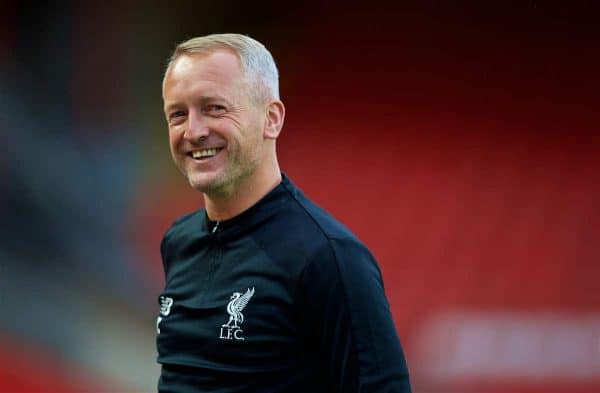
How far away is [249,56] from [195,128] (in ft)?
0.44

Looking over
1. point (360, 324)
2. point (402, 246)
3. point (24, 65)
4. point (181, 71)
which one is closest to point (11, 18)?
point (24, 65)

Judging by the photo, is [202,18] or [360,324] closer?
[360,324]

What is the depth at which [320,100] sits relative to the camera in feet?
8.91

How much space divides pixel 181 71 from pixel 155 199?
5.38ft

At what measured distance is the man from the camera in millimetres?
984

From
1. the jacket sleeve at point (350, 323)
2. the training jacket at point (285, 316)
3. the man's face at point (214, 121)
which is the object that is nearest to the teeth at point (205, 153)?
the man's face at point (214, 121)

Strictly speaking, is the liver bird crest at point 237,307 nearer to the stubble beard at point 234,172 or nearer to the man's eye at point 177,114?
the stubble beard at point 234,172

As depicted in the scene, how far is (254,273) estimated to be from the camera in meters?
1.06

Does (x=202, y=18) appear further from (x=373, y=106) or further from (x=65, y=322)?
(x=65, y=322)

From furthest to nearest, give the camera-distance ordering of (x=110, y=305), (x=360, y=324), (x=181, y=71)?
(x=110, y=305), (x=181, y=71), (x=360, y=324)

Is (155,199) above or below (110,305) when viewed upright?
above

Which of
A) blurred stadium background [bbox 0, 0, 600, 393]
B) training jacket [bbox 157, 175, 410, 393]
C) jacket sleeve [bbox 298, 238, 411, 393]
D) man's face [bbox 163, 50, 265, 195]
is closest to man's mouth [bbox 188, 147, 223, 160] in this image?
man's face [bbox 163, 50, 265, 195]

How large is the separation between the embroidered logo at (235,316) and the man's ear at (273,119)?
233 millimetres

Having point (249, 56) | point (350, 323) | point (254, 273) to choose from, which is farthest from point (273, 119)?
point (350, 323)
